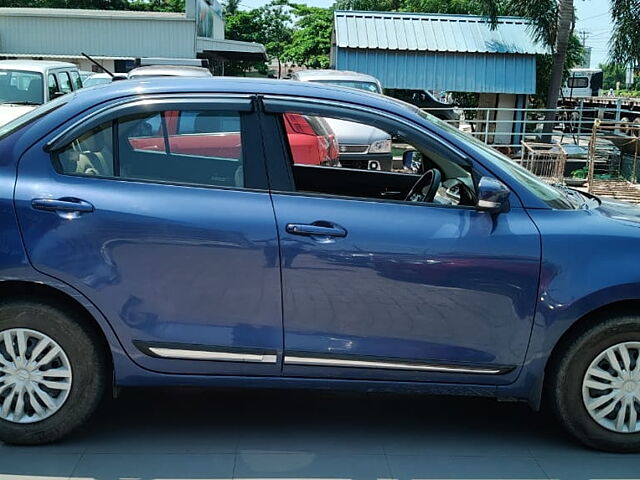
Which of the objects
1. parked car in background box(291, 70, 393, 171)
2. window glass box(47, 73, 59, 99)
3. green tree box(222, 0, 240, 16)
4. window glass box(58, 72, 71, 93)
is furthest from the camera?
green tree box(222, 0, 240, 16)

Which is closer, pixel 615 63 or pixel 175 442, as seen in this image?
pixel 175 442

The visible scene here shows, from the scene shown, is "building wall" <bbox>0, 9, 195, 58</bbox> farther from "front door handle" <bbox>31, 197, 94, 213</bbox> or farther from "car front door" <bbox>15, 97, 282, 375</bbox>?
"front door handle" <bbox>31, 197, 94, 213</bbox>

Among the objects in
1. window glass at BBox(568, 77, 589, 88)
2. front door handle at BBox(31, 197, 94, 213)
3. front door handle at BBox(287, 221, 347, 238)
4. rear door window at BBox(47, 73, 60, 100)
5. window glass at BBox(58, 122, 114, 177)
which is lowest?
front door handle at BBox(287, 221, 347, 238)

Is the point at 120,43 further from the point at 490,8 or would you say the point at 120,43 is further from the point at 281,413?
the point at 281,413

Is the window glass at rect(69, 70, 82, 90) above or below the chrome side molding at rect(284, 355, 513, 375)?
above

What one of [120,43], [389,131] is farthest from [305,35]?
[389,131]

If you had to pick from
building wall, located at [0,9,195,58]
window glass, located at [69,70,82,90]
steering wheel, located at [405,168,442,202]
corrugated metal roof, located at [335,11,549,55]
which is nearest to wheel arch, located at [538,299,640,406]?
steering wheel, located at [405,168,442,202]

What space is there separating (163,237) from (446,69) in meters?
17.9

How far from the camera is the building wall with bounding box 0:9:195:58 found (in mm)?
30812

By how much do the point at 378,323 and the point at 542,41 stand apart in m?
19.1

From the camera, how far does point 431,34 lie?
67.0 ft

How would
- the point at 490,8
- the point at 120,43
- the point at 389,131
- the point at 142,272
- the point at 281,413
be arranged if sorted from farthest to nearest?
the point at 120,43, the point at 490,8, the point at 281,413, the point at 389,131, the point at 142,272

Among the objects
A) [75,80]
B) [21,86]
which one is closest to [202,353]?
[21,86]

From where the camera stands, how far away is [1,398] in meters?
3.54
